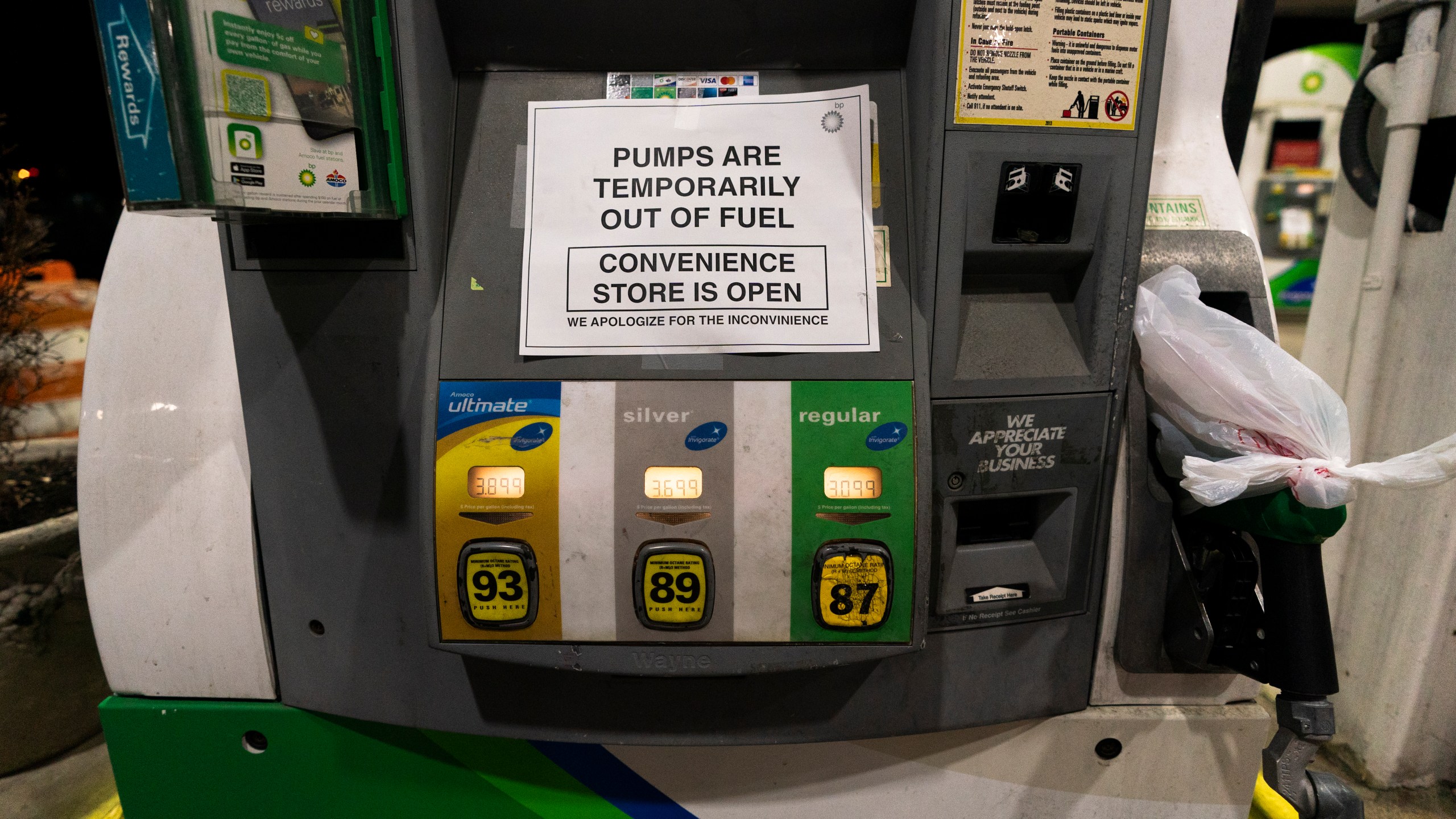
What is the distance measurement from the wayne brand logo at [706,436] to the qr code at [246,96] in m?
0.60

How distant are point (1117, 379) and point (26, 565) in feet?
8.48

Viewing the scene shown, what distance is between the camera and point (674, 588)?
96 cm

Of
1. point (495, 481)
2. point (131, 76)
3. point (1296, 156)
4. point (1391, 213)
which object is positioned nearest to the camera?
point (131, 76)

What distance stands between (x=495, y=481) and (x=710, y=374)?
0.30m

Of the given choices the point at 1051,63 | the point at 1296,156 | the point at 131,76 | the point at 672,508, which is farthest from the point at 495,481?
the point at 1296,156

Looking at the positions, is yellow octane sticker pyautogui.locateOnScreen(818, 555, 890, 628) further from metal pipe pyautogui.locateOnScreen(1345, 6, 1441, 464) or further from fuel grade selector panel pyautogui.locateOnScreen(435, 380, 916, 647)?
metal pipe pyautogui.locateOnScreen(1345, 6, 1441, 464)

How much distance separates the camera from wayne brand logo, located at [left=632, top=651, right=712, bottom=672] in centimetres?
97

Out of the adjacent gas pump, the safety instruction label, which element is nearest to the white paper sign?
the safety instruction label

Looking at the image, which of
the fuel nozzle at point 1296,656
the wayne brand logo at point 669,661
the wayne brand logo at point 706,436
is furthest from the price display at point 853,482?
the fuel nozzle at point 1296,656

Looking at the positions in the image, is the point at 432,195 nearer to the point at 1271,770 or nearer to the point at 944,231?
the point at 944,231

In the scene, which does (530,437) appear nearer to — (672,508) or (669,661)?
(672,508)

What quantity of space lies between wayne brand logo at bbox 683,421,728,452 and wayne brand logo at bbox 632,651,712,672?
0.26 m

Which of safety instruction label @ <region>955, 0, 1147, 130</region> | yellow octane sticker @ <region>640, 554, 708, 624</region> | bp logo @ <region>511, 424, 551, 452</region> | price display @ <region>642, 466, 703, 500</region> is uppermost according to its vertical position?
safety instruction label @ <region>955, 0, 1147, 130</region>

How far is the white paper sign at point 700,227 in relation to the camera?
987mm
